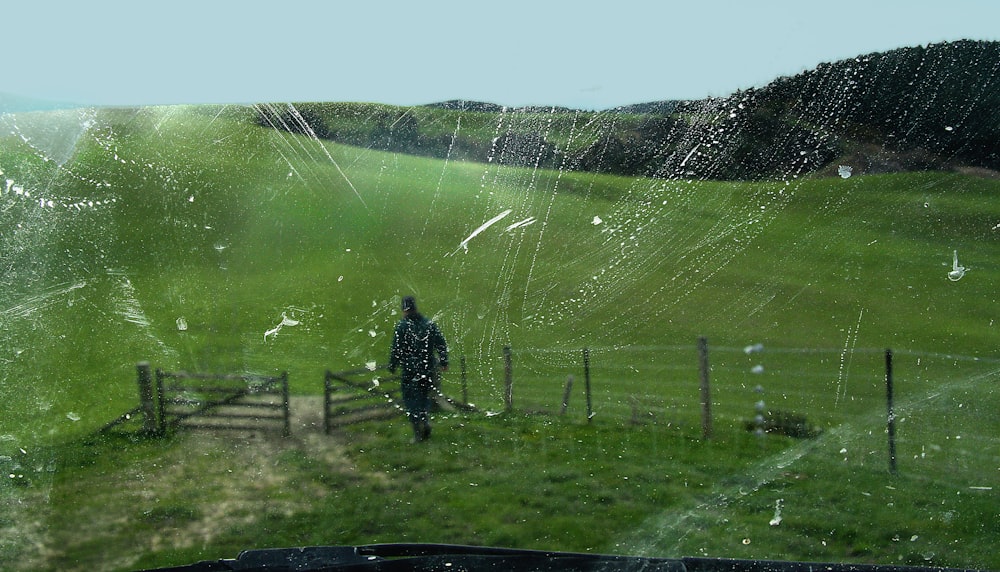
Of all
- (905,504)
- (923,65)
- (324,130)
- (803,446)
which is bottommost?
(905,504)

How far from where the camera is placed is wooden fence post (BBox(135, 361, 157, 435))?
183 centimetres

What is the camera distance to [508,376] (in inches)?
71.6

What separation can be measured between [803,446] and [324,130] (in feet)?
4.14

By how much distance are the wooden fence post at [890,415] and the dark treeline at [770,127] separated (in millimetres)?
409

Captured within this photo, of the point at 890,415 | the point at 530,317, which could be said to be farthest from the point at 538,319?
the point at 890,415

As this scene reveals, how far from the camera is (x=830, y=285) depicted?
1.77 metres

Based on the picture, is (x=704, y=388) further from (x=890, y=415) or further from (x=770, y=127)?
(x=770, y=127)

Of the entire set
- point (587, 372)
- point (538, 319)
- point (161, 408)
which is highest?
point (538, 319)

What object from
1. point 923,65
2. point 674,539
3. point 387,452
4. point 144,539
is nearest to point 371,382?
point 387,452

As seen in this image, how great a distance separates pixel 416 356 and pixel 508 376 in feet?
0.68

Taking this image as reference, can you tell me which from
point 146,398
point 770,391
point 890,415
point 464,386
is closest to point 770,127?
point 770,391

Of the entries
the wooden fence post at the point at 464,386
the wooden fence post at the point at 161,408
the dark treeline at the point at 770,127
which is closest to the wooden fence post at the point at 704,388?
the dark treeline at the point at 770,127

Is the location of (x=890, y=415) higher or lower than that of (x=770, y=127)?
lower

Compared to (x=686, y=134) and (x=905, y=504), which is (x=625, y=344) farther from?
(x=905, y=504)
